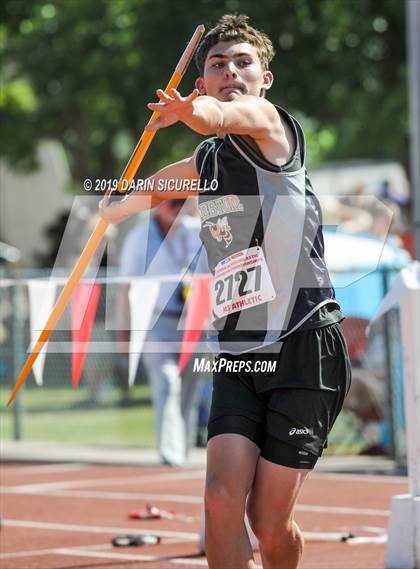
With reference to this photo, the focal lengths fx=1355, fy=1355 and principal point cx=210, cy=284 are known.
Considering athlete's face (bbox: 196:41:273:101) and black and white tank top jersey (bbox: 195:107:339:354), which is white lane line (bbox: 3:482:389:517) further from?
athlete's face (bbox: 196:41:273:101)

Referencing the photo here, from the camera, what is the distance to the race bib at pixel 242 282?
5.07 metres

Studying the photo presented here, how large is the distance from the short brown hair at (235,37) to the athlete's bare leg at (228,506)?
149 centimetres

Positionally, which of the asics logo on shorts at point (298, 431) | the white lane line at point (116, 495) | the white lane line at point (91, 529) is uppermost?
the asics logo on shorts at point (298, 431)

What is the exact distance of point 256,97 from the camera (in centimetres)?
489

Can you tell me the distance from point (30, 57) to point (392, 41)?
28.0 feet

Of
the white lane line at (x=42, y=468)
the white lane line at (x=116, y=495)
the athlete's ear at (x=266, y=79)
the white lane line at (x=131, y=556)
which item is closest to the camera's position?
the athlete's ear at (x=266, y=79)

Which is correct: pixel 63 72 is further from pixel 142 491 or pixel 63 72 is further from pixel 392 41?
pixel 142 491

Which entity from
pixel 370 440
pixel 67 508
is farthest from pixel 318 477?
pixel 67 508

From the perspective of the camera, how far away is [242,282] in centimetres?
509

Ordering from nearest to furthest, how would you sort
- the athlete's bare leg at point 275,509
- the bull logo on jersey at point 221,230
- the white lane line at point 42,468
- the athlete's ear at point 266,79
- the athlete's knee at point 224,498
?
the athlete's knee at point 224,498 → the athlete's bare leg at point 275,509 → the bull logo on jersey at point 221,230 → the athlete's ear at point 266,79 → the white lane line at point 42,468

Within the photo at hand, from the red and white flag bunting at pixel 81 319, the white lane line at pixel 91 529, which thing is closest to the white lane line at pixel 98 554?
the white lane line at pixel 91 529

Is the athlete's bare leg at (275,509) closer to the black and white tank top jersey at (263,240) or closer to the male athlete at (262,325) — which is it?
the male athlete at (262,325)

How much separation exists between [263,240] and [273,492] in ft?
3.05

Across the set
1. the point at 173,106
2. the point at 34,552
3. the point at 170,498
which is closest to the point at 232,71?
the point at 173,106
